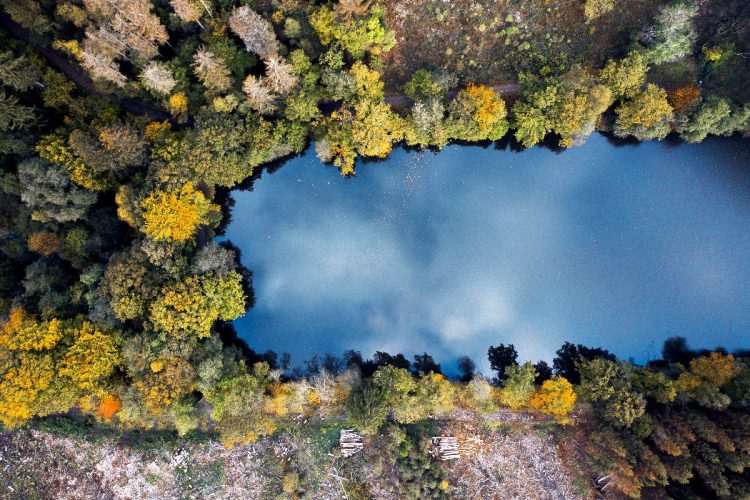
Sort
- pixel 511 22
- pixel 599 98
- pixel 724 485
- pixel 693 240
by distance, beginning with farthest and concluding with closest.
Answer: pixel 693 240, pixel 511 22, pixel 599 98, pixel 724 485

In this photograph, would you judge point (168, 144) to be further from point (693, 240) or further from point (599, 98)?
point (693, 240)

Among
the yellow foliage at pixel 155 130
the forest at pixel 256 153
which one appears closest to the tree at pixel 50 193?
the forest at pixel 256 153

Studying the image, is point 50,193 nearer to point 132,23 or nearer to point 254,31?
point 132,23

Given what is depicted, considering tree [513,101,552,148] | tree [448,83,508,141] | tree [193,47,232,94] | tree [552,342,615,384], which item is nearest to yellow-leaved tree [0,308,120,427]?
tree [193,47,232,94]

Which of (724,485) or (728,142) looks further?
(728,142)

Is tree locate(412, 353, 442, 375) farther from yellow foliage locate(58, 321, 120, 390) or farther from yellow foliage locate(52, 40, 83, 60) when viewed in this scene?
yellow foliage locate(52, 40, 83, 60)

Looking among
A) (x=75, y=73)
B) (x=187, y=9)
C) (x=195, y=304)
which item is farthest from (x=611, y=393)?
(x=75, y=73)

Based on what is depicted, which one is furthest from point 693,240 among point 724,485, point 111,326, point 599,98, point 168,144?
point 111,326
